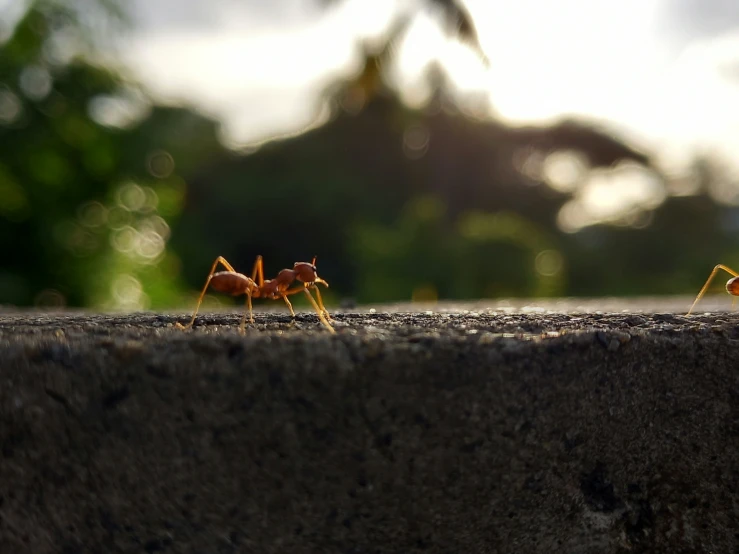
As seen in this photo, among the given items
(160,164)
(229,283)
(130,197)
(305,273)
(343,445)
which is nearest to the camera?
(343,445)

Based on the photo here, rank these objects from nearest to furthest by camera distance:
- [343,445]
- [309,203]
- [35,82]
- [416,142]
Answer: [343,445] → [35,82] → [309,203] → [416,142]

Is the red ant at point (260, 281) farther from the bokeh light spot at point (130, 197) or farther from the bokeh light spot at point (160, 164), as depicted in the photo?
the bokeh light spot at point (160, 164)

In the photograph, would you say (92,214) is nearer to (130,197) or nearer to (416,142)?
(130,197)

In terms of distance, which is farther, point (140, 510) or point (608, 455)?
point (608, 455)

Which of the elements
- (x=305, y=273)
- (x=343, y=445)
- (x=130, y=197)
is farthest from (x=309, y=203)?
(x=343, y=445)

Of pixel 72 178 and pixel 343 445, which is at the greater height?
pixel 72 178

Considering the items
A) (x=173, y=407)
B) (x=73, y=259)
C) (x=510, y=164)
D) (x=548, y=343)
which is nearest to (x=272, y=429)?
(x=173, y=407)

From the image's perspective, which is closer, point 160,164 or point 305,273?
point 305,273

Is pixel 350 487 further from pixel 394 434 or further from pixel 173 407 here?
pixel 173 407
